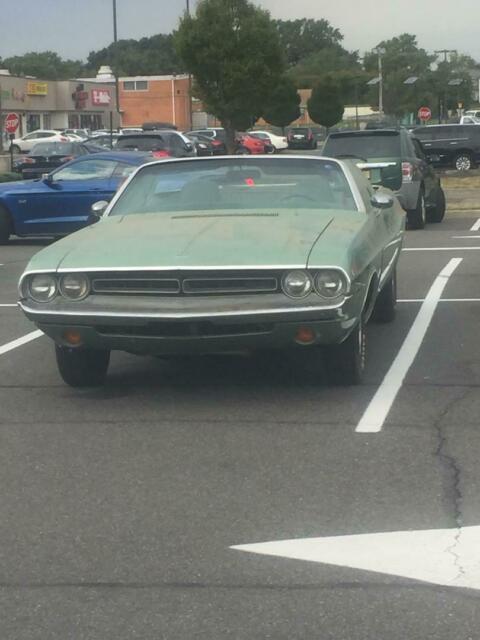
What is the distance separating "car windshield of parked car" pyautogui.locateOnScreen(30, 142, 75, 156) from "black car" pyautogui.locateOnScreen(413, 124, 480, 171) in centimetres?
1027

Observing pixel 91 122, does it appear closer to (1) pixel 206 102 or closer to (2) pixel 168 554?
(1) pixel 206 102

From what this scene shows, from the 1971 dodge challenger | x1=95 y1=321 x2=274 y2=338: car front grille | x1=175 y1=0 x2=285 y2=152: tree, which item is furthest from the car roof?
x1=175 y1=0 x2=285 y2=152: tree

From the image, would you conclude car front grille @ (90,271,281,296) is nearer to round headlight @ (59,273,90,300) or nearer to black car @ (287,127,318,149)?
round headlight @ (59,273,90,300)

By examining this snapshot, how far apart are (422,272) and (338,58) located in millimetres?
117477

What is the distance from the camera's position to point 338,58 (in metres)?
128

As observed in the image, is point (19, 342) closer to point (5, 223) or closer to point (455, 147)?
point (5, 223)

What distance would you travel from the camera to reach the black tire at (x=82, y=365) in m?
7.56

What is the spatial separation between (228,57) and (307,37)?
10775 cm

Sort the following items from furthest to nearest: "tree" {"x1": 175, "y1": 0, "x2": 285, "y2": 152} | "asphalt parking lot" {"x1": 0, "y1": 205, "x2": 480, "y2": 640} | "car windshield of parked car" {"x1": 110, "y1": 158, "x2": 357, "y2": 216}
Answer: "tree" {"x1": 175, "y1": 0, "x2": 285, "y2": 152}, "car windshield of parked car" {"x1": 110, "y1": 158, "x2": 357, "y2": 216}, "asphalt parking lot" {"x1": 0, "y1": 205, "x2": 480, "y2": 640}

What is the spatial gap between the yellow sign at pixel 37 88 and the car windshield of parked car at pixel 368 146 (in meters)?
61.8

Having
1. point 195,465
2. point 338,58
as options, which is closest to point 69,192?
point 195,465

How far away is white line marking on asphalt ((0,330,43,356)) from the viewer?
9438mm

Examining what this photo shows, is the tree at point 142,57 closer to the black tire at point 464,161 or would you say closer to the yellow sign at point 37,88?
the yellow sign at point 37,88

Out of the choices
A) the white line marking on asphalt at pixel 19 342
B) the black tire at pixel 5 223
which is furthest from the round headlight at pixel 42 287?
the black tire at pixel 5 223
